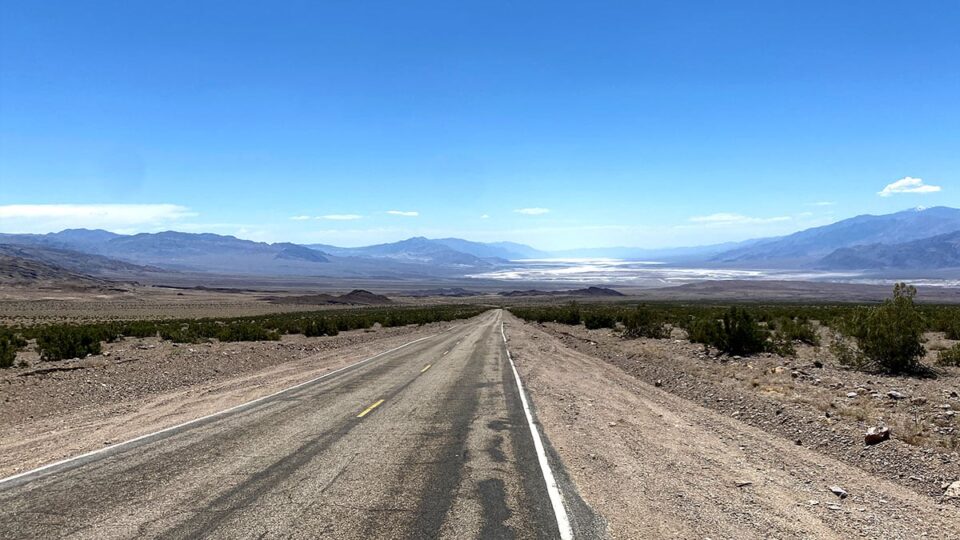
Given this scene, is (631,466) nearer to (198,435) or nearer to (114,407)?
(198,435)

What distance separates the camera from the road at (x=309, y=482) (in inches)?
239

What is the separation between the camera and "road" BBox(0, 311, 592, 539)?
19.9ft

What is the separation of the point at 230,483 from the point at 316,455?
60.1 inches

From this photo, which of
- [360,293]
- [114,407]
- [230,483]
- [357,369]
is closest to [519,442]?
[230,483]

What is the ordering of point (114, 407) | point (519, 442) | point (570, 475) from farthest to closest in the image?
1. point (114, 407)
2. point (519, 442)
3. point (570, 475)

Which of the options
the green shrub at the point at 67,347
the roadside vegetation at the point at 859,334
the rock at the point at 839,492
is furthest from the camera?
the green shrub at the point at 67,347

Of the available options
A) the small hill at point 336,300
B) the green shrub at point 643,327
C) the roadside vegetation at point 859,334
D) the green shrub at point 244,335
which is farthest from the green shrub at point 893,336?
the small hill at point 336,300

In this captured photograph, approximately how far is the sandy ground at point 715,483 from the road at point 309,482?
81 centimetres

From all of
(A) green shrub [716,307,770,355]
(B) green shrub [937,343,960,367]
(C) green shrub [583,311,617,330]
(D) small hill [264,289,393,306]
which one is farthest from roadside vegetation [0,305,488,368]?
(D) small hill [264,289,393,306]

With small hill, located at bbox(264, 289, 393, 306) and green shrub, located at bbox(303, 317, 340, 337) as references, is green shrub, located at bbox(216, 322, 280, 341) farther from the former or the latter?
small hill, located at bbox(264, 289, 393, 306)

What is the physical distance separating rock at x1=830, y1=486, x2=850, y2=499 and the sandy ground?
0.07m

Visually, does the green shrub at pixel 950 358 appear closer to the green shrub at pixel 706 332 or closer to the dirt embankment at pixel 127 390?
the green shrub at pixel 706 332

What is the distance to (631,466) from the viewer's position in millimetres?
8555

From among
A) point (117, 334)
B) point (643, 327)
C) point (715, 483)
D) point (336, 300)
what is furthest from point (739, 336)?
point (336, 300)
